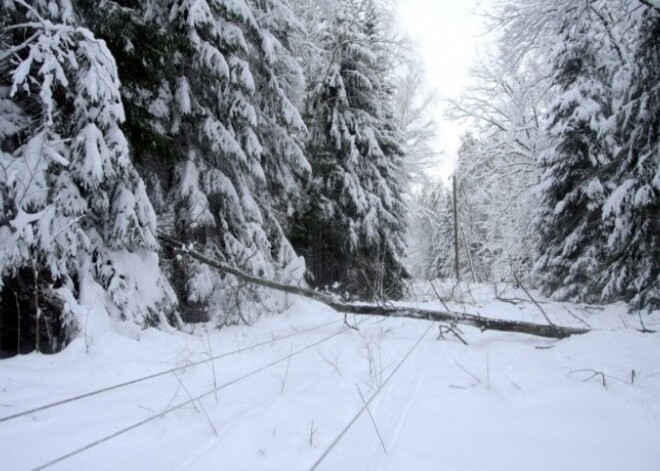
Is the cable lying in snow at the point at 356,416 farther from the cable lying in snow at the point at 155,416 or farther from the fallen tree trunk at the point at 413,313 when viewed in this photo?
the fallen tree trunk at the point at 413,313

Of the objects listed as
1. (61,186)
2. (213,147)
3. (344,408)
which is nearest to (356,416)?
(344,408)

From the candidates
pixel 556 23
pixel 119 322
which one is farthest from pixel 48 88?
pixel 556 23

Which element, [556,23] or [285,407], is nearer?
[285,407]

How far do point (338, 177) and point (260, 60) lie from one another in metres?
4.09

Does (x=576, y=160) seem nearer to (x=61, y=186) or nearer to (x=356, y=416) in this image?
(x=356, y=416)

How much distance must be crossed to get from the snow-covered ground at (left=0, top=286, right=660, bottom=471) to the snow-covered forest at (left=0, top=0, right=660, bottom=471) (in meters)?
0.02

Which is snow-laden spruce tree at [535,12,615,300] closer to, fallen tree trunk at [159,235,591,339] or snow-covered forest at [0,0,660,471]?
snow-covered forest at [0,0,660,471]

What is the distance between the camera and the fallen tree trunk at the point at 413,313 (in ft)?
14.5

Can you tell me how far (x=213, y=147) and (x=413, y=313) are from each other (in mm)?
4300

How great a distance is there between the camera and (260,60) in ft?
26.3

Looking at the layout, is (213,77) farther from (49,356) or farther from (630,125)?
(630,125)

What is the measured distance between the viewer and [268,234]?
839 centimetres

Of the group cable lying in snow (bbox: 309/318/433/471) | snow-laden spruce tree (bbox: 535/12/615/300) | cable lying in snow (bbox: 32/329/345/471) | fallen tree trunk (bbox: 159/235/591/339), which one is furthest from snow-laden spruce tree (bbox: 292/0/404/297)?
cable lying in snow (bbox: 32/329/345/471)

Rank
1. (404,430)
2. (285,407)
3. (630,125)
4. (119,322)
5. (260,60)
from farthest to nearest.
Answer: (260,60) < (630,125) < (119,322) < (285,407) < (404,430)
